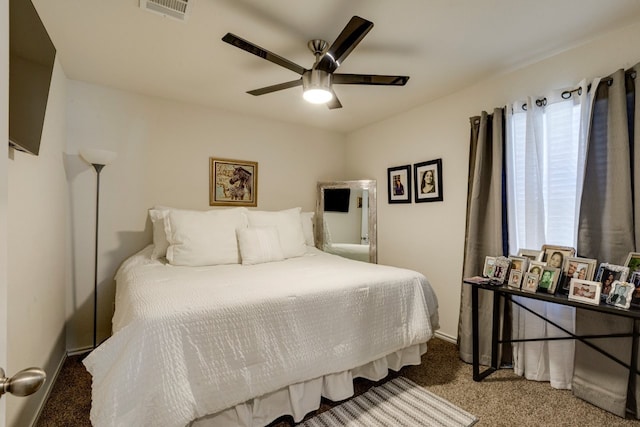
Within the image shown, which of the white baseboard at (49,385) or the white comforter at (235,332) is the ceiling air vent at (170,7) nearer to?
the white comforter at (235,332)

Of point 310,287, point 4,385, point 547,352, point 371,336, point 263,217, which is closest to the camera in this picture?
point 4,385

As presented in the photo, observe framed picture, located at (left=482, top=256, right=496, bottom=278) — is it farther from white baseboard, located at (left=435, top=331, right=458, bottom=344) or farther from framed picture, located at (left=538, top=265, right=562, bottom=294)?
white baseboard, located at (left=435, top=331, right=458, bottom=344)

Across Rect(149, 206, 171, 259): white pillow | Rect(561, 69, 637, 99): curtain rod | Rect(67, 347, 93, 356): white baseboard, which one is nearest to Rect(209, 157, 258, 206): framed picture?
Rect(149, 206, 171, 259): white pillow

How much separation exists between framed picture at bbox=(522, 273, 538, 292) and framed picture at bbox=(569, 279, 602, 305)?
0.17 meters

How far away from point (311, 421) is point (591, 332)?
1.82 m

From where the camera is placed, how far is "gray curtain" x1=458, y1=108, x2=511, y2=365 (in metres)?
2.32

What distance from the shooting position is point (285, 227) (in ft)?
9.61

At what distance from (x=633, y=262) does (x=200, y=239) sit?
9.18ft

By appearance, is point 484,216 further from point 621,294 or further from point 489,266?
point 621,294

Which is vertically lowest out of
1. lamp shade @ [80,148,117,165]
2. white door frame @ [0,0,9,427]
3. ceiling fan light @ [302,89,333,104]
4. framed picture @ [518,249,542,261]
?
framed picture @ [518,249,542,261]

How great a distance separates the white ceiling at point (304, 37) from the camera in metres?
1.63

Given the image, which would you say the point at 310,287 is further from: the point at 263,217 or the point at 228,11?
the point at 228,11

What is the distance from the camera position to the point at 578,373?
1.91 metres

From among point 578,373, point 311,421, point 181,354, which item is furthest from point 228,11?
point 578,373
